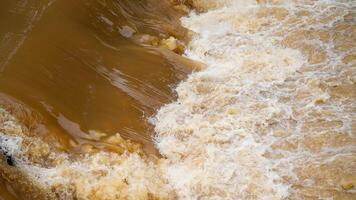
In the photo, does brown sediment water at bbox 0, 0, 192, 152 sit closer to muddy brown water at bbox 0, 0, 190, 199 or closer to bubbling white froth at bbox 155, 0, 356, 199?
muddy brown water at bbox 0, 0, 190, 199

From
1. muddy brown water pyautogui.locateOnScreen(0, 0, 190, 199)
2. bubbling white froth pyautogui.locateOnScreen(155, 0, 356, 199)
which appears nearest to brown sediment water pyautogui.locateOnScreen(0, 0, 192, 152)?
muddy brown water pyautogui.locateOnScreen(0, 0, 190, 199)

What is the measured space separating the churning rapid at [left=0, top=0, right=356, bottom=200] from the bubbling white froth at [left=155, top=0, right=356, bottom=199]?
0.01 meters

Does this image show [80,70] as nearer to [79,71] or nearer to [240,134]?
[79,71]

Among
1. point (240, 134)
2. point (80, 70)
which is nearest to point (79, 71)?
point (80, 70)

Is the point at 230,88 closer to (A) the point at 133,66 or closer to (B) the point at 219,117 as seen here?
(B) the point at 219,117

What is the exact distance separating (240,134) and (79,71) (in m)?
2.06

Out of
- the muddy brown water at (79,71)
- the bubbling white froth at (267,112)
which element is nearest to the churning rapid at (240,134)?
the bubbling white froth at (267,112)

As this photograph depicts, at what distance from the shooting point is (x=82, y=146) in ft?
14.1

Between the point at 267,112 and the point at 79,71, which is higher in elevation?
the point at 267,112

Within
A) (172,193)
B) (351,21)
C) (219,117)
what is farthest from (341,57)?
(172,193)

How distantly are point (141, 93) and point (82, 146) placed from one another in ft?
4.00

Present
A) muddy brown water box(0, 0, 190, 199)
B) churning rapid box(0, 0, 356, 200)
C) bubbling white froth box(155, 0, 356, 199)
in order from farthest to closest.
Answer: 1. muddy brown water box(0, 0, 190, 199)
2. bubbling white froth box(155, 0, 356, 199)
3. churning rapid box(0, 0, 356, 200)

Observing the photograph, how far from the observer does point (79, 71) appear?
4988mm

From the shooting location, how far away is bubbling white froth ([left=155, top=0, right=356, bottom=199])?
430 cm
